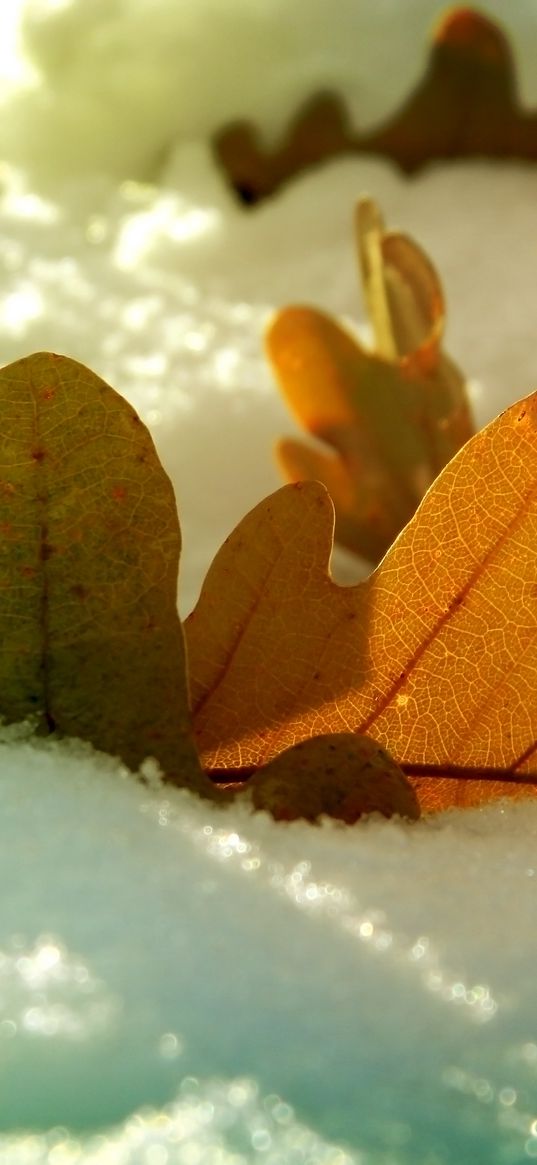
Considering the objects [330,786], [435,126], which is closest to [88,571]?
[330,786]

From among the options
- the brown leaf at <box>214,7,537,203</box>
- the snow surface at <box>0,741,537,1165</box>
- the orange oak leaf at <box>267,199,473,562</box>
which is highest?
the brown leaf at <box>214,7,537,203</box>

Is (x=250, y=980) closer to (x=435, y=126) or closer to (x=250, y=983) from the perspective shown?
(x=250, y=983)

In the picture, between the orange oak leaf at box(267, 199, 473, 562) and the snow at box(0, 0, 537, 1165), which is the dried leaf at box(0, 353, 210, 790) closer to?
the snow at box(0, 0, 537, 1165)

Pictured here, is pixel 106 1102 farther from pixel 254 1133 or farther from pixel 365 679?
pixel 365 679

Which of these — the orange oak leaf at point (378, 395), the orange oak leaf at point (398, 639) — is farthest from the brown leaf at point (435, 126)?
the orange oak leaf at point (398, 639)

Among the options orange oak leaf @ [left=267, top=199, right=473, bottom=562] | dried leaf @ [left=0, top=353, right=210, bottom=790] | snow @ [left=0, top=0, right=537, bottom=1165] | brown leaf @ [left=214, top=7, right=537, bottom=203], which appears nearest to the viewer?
snow @ [left=0, top=0, right=537, bottom=1165]

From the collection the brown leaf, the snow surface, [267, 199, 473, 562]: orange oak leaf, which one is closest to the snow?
the snow surface
